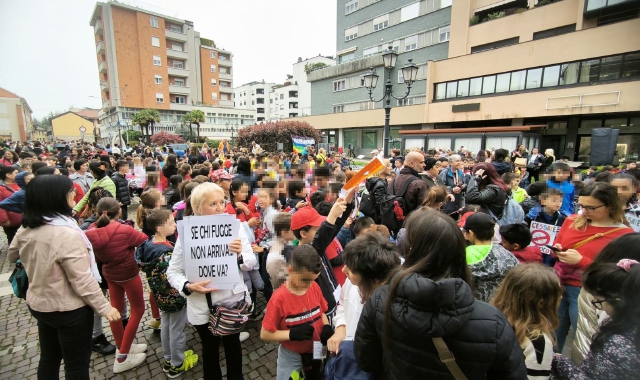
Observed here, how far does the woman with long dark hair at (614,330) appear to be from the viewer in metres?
1.31

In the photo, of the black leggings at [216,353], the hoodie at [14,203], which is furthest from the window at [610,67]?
the hoodie at [14,203]

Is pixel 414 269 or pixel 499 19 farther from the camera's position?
pixel 499 19

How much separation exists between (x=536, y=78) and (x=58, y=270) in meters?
27.6

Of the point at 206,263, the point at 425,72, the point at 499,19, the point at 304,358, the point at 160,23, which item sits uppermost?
the point at 160,23

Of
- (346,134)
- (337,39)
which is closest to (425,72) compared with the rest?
(346,134)

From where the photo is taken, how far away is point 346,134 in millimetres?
38844

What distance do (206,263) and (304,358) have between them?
3.59ft

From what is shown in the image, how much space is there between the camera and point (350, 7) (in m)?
37.9

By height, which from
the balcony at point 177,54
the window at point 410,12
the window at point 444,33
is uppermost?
the balcony at point 177,54

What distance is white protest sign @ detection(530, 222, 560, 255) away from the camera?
340 cm

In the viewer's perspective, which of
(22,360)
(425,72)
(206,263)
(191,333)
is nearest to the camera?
(206,263)

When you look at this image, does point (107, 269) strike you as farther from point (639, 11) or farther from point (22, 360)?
point (639, 11)

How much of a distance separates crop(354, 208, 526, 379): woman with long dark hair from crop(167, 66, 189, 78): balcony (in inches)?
2297

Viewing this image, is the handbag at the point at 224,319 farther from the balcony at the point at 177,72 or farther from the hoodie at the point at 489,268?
the balcony at the point at 177,72
